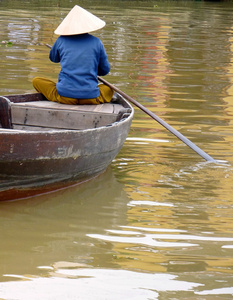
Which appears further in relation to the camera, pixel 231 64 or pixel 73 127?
pixel 231 64

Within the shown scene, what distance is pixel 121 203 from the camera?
5.13 meters

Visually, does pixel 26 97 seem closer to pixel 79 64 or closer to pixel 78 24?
pixel 79 64

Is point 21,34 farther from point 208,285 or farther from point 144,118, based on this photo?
point 208,285

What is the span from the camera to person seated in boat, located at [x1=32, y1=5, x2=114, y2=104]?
5773 mm

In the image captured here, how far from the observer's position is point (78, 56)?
5816mm

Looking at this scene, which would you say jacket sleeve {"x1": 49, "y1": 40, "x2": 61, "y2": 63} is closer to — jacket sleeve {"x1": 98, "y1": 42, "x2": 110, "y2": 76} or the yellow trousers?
the yellow trousers

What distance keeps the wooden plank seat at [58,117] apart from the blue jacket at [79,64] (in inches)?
6.1

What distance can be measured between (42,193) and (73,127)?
90 cm

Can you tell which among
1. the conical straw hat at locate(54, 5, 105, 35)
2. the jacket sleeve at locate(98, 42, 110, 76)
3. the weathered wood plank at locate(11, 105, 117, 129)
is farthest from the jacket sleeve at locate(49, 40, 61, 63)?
the weathered wood plank at locate(11, 105, 117, 129)

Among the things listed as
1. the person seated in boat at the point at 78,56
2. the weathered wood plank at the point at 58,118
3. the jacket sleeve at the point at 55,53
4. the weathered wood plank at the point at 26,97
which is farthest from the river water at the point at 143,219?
the jacket sleeve at the point at 55,53

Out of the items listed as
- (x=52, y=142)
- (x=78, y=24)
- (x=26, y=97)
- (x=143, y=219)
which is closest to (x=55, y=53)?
(x=78, y=24)

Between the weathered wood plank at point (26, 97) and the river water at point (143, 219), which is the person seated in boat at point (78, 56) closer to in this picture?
the weathered wood plank at point (26, 97)

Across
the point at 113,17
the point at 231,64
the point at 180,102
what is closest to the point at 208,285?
the point at 180,102

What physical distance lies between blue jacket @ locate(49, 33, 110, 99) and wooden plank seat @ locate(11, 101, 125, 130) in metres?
0.15
